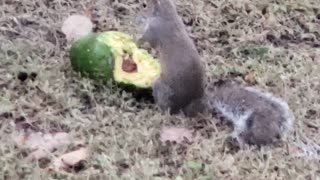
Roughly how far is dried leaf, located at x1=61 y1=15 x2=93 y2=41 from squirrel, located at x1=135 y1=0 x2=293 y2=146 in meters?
0.66

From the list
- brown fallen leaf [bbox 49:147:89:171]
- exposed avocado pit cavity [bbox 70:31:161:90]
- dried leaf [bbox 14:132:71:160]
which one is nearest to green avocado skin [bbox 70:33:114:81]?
exposed avocado pit cavity [bbox 70:31:161:90]

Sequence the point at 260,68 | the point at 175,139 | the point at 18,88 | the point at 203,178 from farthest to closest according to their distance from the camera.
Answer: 1. the point at 260,68
2. the point at 18,88
3. the point at 175,139
4. the point at 203,178

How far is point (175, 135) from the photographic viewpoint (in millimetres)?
3727

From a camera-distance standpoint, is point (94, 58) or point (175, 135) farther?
point (94, 58)

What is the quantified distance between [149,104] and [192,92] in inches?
9.7

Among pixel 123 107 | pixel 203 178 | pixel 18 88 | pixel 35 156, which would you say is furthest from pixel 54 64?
pixel 203 178

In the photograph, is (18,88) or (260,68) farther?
(260,68)

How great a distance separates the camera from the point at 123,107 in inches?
154

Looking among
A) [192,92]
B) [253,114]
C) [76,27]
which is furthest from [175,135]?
[76,27]

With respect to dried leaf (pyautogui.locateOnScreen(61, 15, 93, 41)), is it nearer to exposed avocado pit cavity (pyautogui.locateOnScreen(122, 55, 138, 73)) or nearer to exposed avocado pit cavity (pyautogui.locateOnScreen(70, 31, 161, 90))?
exposed avocado pit cavity (pyautogui.locateOnScreen(70, 31, 161, 90))

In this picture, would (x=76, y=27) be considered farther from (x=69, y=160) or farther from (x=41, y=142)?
(x=69, y=160)

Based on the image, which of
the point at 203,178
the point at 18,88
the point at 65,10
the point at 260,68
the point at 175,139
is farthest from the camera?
the point at 65,10

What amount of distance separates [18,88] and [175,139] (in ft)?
2.73

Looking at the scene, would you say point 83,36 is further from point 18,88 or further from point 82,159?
point 82,159
